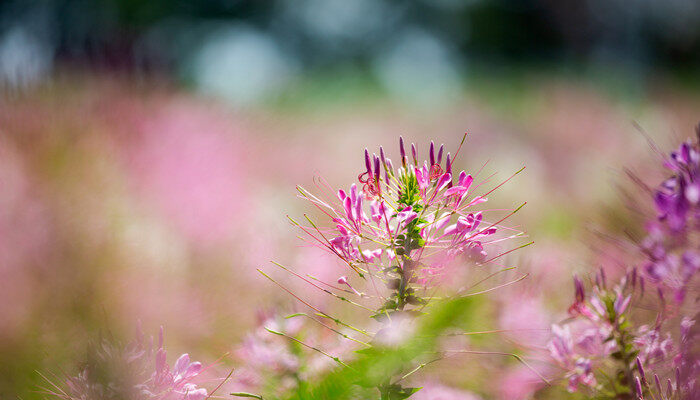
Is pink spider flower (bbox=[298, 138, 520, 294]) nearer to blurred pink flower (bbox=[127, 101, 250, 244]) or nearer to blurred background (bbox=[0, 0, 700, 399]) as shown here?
blurred background (bbox=[0, 0, 700, 399])

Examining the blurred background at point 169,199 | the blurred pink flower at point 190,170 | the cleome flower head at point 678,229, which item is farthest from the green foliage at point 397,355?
the blurred pink flower at point 190,170

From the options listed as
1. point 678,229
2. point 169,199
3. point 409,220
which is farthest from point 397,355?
point 169,199

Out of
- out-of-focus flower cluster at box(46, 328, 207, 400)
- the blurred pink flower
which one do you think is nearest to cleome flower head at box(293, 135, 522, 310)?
out-of-focus flower cluster at box(46, 328, 207, 400)

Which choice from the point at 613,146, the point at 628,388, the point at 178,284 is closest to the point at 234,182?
the point at 178,284

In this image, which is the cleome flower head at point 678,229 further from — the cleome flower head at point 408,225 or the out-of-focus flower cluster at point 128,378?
the out-of-focus flower cluster at point 128,378

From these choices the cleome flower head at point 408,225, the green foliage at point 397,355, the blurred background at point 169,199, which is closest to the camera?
the green foliage at point 397,355

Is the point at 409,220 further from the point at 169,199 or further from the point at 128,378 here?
the point at 169,199

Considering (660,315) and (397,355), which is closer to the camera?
(397,355)

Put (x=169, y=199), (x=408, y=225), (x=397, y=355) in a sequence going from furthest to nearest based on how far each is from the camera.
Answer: (x=169, y=199), (x=408, y=225), (x=397, y=355)

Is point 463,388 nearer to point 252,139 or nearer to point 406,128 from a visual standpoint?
point 252,139

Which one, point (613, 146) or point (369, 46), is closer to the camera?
point (613, 146)

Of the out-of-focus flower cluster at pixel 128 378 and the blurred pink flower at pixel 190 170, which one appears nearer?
the out-of-focus flower cluster at pixel 128 378
